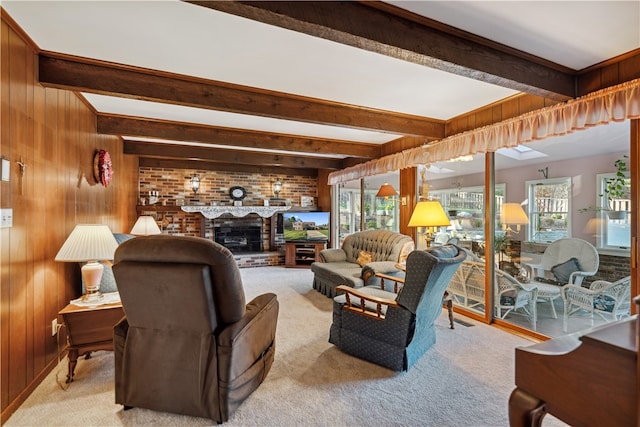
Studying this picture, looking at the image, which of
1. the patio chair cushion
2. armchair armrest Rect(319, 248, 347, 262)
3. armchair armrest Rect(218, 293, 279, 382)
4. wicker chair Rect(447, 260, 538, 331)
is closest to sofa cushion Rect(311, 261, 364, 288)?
armchair armrest Rect(319, 248, 347, 262)

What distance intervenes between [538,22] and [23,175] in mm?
3459

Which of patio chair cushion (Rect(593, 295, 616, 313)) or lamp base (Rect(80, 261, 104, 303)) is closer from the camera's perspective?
lamp base (Rect(80, 261, 104, 303))

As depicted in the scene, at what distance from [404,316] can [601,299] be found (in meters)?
1.88

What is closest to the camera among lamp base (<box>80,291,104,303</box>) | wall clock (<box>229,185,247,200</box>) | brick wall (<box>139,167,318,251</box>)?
lamp base (<box>80,291,104,303</box>)

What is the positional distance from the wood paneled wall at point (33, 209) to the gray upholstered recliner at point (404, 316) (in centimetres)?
229

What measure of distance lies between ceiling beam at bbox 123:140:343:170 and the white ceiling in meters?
2.95

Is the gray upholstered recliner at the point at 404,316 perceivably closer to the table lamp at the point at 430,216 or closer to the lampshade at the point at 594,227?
the table lamp at the point at 430,216

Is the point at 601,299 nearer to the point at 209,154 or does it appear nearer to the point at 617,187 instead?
the point at 617,187

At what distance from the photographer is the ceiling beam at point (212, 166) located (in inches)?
253

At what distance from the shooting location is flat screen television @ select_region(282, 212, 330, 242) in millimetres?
6965

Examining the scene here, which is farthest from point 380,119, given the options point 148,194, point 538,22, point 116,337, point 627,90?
point 148,194

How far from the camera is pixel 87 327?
228 cm

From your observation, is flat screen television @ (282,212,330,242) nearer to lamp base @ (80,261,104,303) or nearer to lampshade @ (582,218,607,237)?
lamp base @ (80,261,104,303)

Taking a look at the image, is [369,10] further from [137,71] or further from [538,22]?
[137,71]
